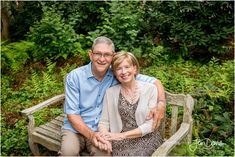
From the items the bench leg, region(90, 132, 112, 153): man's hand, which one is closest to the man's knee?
region(90, 132, 112, 153): man's hand

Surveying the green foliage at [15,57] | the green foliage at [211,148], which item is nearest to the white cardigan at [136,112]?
the green foliage at [211,148]

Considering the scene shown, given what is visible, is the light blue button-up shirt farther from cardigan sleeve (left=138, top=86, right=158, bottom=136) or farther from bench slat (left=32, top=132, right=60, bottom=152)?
bench slat (left=32, top=132, right=60, bottom=152)

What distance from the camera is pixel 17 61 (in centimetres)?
809

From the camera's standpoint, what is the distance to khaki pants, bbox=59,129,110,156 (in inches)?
156

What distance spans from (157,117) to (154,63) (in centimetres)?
373

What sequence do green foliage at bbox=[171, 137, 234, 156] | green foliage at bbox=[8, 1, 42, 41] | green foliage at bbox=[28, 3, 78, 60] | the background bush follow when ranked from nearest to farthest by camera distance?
green foliage at bbox=[171, 137, 234, 156], the background bush, green foliage at bbox=[28, 3, 78, 60], green foliage at bbox=[8, 1, 42, 41]

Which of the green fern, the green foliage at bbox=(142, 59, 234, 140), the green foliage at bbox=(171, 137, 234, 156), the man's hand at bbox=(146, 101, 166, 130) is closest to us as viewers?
the man's hand at bbox=(146, 101, 166, 130)

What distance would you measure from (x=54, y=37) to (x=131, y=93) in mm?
4234

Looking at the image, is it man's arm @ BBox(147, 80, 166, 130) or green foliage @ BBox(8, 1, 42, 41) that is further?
green foliage @ BBox(8, 1, 42, 41)

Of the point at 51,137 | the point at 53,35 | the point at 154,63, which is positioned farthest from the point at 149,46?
the point at 51,137

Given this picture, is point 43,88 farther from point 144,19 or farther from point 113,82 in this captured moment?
point 113,82

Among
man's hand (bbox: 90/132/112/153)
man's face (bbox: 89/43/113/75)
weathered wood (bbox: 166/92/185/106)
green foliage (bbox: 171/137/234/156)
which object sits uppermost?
man's face (bbox: 89/43/113/75)

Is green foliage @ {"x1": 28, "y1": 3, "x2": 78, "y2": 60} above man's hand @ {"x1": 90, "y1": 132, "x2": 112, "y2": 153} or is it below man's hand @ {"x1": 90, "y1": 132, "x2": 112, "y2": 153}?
above

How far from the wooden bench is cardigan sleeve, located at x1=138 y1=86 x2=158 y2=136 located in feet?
0.74
